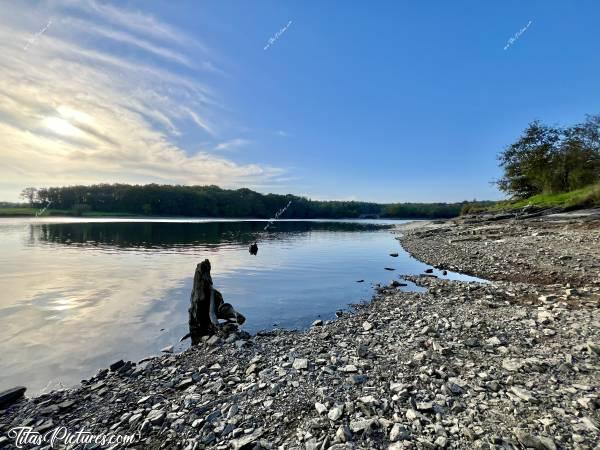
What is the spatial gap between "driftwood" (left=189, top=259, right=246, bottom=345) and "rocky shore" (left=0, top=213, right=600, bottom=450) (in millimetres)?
2142

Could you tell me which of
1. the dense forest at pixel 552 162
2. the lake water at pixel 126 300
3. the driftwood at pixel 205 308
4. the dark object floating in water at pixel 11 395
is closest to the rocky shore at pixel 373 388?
the dark object floating in water at pixel 11 395

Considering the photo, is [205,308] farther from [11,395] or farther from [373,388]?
[373,388]

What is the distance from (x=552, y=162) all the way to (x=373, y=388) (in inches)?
3533

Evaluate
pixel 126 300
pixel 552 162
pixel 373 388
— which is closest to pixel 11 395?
pixel 373 388

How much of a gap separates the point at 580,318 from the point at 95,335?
67.0 ft

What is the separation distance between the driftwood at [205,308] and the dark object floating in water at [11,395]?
6257mm

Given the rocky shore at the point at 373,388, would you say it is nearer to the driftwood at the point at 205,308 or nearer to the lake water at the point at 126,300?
the driftwood at the point at 205,308

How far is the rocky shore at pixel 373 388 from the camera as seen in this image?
5.99 meters

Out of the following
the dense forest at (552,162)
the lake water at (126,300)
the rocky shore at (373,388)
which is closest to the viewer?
the rocky shore at (373,388)

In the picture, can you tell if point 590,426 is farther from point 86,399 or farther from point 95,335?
point 95,335

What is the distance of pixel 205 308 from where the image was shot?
50.0 ft

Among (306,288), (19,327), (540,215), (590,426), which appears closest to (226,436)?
(590,426)

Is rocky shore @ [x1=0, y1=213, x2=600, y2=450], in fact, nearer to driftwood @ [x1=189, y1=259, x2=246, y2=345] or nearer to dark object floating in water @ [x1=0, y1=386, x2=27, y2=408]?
dark object floating in water @ [x1=0, y1=386, x2=27, y2=408]

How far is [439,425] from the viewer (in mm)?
6020
